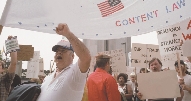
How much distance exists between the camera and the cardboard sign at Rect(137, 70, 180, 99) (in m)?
3.76

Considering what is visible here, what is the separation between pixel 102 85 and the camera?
404cm

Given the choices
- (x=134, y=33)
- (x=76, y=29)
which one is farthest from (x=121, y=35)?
(x=76, y=29)

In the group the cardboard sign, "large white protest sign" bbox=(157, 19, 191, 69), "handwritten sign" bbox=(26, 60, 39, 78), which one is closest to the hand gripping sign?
the cardboard sign

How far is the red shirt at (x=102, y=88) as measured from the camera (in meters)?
3.97

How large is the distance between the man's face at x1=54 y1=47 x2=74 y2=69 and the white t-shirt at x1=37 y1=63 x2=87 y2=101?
0.71ft

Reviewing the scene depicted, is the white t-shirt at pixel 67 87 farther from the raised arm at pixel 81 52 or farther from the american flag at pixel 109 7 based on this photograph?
the american flag at pixel 109 7

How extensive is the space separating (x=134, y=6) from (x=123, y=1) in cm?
12

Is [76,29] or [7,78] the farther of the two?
[7,78]

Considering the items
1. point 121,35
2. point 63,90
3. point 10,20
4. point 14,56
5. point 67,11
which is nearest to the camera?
point 10,20

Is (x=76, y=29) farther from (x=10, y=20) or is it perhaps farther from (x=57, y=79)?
(x=10, y=20)

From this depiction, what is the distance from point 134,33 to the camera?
258 cm

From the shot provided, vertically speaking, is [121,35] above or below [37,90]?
above

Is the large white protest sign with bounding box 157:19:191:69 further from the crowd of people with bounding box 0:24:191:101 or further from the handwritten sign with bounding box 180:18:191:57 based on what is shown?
the crowd of people with bounding box 0:24:191:101

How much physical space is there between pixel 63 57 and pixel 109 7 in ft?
2.26
